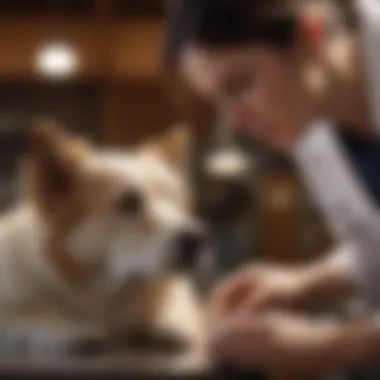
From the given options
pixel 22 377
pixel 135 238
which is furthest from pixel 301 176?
pixel 22 377

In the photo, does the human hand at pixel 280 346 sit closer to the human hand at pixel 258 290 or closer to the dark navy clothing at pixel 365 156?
the human hand at pixel 258 290

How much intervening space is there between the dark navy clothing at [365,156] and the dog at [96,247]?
0.15 meters

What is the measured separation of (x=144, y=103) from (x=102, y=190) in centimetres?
10

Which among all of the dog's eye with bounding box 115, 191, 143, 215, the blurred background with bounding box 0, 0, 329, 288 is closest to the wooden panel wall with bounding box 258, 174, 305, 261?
the blurred background with bounding box 0, 0, 329, 288

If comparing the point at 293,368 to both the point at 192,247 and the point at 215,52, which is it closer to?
the point at 192,247

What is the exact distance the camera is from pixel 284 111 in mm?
852

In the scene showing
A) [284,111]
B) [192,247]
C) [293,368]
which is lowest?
[293,368]

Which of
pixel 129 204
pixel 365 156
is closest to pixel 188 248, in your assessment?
pixel 129 204

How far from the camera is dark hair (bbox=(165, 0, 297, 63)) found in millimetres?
810

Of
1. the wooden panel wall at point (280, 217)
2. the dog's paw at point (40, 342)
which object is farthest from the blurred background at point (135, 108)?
the dog's paw at point (40, 342)

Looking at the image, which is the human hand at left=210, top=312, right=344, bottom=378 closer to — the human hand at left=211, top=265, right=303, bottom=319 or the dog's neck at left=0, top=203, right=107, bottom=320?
the human hand at left=211, top=265, right=303, bottom=319

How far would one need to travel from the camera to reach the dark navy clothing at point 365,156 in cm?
85

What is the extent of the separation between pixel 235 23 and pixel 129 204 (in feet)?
0.60

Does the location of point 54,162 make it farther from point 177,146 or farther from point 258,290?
point 258,290
